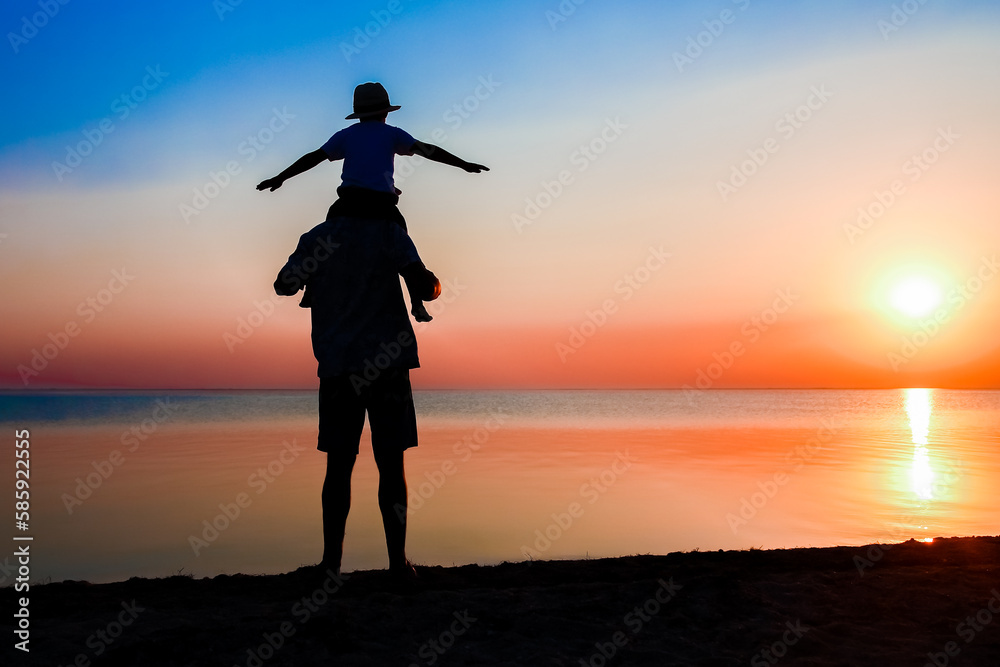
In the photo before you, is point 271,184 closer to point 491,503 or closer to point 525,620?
point 525,620

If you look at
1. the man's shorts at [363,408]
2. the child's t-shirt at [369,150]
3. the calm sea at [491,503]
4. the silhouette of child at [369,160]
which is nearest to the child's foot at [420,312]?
the silhouette of child at [369,160]

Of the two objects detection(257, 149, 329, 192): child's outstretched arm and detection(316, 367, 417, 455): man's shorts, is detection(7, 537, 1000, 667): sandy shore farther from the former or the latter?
detection(257, 149, 329, 192): child's outstretched arm

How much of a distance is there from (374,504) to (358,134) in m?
7.22

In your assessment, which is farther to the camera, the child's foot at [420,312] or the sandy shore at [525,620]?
the child's foot at [420,312]

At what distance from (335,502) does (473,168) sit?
210cm

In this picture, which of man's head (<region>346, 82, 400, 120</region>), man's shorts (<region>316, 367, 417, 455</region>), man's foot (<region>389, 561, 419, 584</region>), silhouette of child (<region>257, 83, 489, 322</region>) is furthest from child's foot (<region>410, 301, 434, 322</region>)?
man's foot (<region>389, 561, 419, 584</region>)

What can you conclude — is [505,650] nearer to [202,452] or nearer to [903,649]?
[903,649]

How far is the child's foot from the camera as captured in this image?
15.1ft

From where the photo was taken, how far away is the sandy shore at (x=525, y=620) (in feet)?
11.3

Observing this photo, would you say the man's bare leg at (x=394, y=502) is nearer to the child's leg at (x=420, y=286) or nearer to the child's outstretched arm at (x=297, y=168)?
the child's leg at (x=420, y=286)

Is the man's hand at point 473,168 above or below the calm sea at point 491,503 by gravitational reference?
above

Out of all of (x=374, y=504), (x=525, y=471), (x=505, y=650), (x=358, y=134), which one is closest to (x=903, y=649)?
(x=505, y=650)

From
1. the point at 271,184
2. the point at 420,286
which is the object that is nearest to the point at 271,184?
the point at 271,184

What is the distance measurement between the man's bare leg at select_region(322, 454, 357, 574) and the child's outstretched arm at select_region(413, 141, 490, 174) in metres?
1.80
